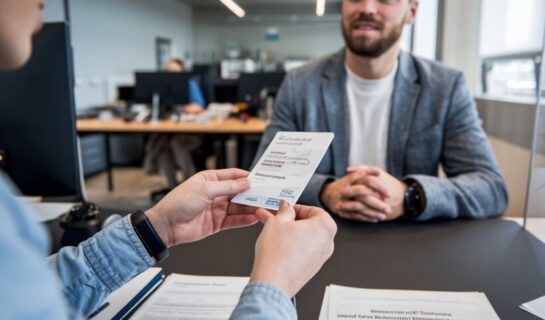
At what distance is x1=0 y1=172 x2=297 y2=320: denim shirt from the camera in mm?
296

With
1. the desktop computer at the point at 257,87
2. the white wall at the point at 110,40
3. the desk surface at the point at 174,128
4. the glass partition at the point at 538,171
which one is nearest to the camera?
the glass partition at the point at 538,171

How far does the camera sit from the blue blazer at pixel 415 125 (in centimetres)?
123

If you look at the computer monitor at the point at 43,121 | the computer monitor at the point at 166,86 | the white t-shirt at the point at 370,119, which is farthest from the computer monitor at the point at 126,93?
the computer monitor at the point at 43,121

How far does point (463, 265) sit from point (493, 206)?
44 cm

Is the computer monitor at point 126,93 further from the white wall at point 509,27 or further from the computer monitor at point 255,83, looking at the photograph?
the white wall at point 509,27

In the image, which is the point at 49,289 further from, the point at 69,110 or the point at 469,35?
the point at 469,35

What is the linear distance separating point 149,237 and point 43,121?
491 millimetres

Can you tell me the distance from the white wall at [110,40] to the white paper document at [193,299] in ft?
13.8

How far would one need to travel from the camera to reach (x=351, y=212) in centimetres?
109

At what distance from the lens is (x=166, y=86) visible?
12.9 ft

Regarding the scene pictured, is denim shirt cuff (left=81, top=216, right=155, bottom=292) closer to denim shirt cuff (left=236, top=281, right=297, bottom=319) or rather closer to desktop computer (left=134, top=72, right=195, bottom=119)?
denim shirt cuff (left=236, top=281, right=297, bottom=319)

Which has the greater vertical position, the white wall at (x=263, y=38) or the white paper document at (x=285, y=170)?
the white wall at (x=263, y=38)

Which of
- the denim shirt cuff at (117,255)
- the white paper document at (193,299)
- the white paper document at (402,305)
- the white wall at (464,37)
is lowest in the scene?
the white paper document at (193,299)

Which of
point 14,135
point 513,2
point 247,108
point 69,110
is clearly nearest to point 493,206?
point 69,110
